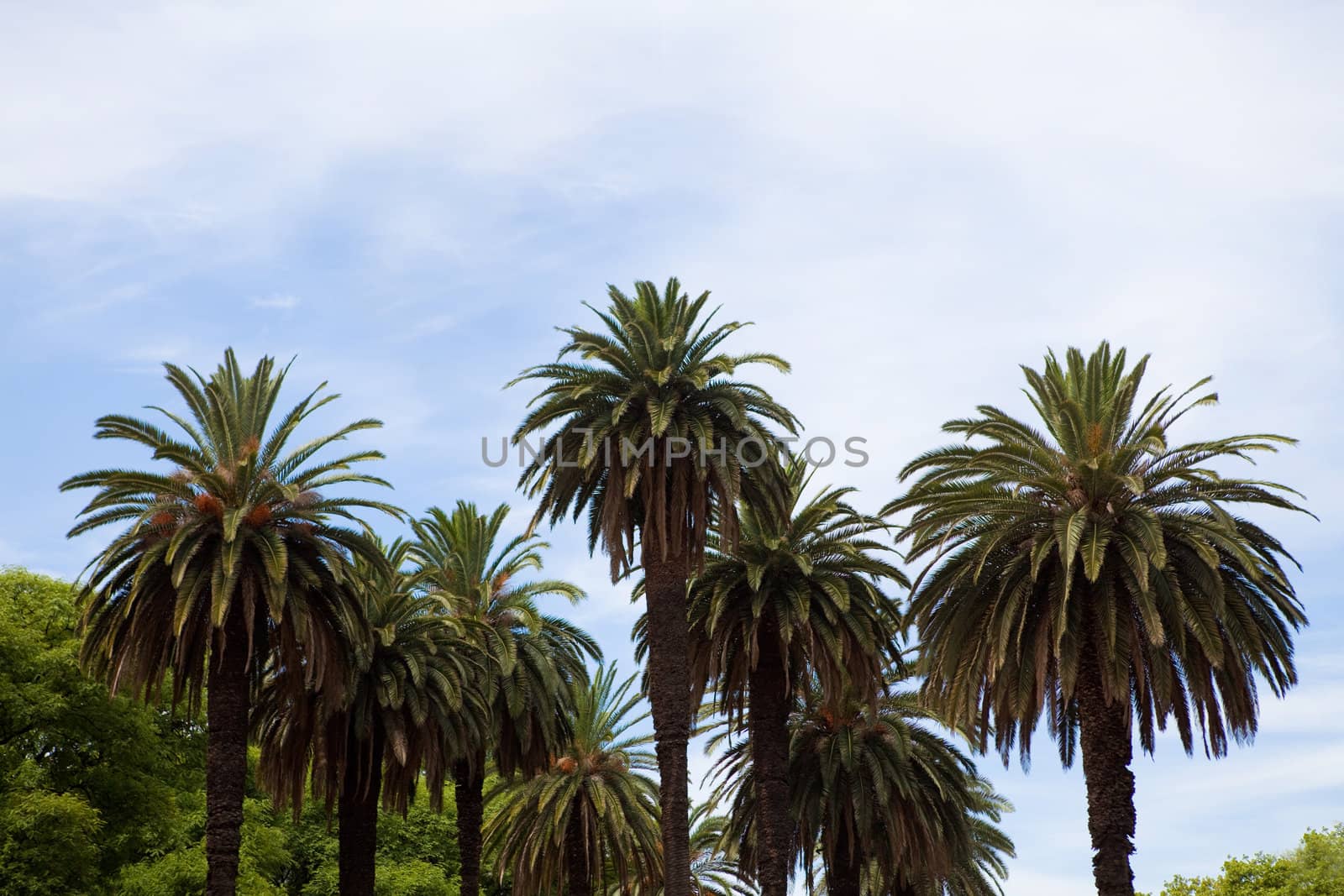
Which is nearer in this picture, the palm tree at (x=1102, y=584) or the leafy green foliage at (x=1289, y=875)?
the palm tree at (x=1102, y=584)

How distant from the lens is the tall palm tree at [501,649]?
41.3m

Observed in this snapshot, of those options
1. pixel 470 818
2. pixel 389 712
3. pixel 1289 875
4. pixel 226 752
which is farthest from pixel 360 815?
pixel 1289 875

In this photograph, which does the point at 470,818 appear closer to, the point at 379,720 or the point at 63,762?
the point at 379,720

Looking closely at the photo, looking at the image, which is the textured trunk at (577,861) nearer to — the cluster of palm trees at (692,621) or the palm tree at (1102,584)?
the cluster of palm trees at (692,621)

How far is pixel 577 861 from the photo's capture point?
4597 centimetres

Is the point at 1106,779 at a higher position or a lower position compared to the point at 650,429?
lower

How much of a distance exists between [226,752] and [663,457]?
12.2m

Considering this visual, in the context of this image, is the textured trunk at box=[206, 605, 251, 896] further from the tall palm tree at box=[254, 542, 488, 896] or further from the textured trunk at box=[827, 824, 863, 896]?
the textured trunk at box=[827, 824, 863, 896]

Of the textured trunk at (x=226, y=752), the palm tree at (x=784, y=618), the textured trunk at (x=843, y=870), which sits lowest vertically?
the textured trunk at (x=843, y=870)

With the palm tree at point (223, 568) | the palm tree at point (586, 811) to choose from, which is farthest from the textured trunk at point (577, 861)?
the palm tree at point (223, 568)

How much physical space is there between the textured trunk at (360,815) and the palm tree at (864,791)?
11.2 m

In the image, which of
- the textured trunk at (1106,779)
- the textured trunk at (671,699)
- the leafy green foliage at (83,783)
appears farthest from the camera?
the leafy green foliage at (83,783)

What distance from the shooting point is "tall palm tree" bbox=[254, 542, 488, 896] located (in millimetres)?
37812

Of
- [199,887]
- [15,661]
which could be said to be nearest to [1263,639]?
[199,887]
